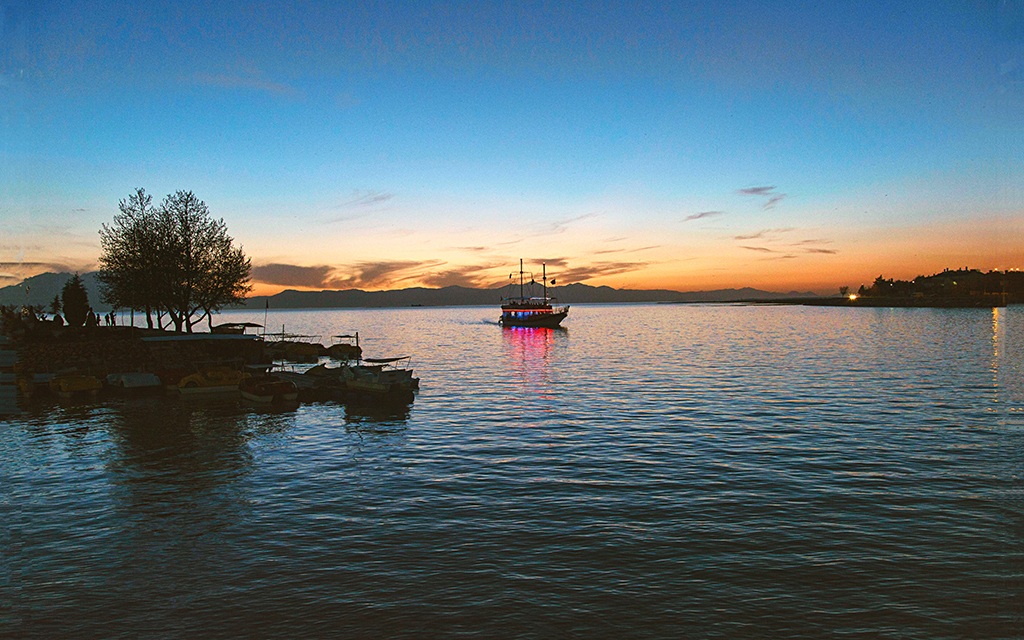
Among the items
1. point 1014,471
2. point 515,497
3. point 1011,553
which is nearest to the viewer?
point 1011,553

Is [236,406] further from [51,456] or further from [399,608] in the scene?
[399,608]

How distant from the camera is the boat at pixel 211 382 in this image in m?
42.2

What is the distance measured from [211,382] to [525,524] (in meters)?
36.1

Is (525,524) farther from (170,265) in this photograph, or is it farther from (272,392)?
(170,265)

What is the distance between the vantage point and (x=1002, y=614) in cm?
1091

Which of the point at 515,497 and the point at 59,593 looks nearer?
the point at 59,593

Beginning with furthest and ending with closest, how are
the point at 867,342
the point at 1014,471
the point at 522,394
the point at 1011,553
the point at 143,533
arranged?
the point at 867,342, the point at 522,394, the point at 1014,471, the point at 143,533, the point at 1011,553

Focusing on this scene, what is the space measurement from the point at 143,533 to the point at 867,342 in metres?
94.5

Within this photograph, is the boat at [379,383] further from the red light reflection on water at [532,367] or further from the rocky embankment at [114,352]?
the rocky embankment at [114,352]

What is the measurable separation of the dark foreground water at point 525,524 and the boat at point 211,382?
23.5 feet

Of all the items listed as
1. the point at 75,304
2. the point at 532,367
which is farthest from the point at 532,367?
the point at 75,304

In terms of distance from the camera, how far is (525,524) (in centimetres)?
1592

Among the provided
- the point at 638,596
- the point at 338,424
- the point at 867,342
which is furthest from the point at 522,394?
the point at 867,342

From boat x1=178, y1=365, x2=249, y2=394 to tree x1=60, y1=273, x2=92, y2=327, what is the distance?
4663 cm
